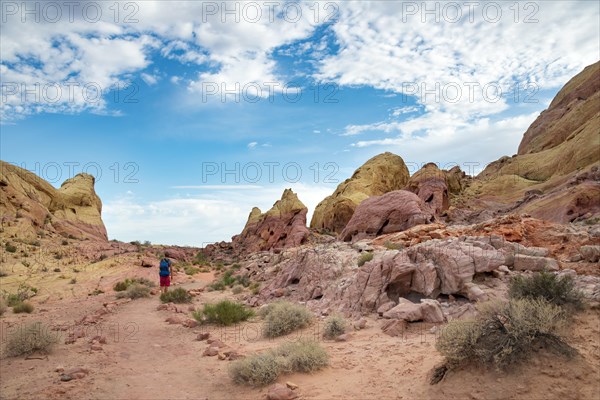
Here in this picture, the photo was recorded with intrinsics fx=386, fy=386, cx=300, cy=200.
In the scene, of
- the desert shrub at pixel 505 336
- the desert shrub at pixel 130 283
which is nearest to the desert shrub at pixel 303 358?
the desert shrub at pixel 505 336

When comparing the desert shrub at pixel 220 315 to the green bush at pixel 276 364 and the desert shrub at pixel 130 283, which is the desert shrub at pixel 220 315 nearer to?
the green bush at pixel 276 364

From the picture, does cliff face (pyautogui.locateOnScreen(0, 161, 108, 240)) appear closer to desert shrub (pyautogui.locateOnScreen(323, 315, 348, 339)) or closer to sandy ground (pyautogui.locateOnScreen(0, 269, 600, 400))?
sandy ground (pyautogui.locateOnScreen(0, 269, 600, 400))

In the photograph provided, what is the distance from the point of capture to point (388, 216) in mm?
23312

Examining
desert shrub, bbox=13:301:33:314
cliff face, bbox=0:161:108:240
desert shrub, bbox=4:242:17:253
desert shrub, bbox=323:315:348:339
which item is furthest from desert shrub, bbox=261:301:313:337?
cliff face, bbox=0:161:108:240

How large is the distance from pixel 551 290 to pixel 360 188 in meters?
36.5

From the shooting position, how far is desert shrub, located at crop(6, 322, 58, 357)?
798cm

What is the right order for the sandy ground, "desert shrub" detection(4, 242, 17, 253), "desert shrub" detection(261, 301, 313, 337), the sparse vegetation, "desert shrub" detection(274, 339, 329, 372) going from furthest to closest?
"desert shrub" detection(4, 242, 17, 253) < "desert shrub" detection(261, 301, 313, 337) < "desert shrub" detection(274, 339, 329, 372) < the sparse vegetation < the sandy ground

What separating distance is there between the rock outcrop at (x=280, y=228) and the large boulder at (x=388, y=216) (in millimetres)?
11845

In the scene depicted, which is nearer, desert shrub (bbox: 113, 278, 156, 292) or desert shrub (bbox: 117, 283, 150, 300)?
desert shrub (bbox: 117, 283, 150, 300)

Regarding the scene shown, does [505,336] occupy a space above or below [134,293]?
above

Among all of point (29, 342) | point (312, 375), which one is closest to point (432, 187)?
point (312, 375)

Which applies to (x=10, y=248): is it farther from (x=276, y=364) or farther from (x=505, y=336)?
(x=505, y=336)

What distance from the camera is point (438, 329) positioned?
7.91 metres

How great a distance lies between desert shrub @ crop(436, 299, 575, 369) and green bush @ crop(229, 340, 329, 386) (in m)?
2.35
